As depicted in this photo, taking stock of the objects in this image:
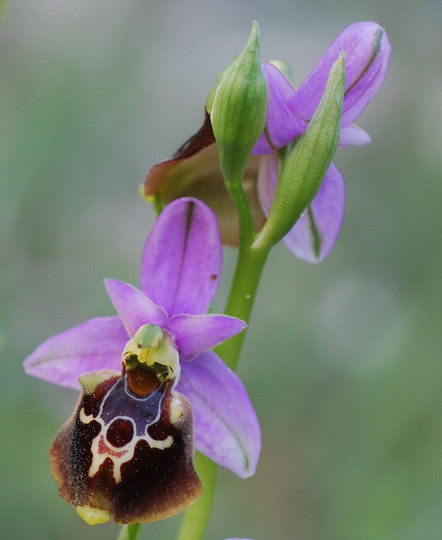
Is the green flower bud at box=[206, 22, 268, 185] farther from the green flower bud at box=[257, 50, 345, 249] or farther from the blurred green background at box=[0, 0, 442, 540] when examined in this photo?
the blurred green background at box=[0, 0, 442, 540]

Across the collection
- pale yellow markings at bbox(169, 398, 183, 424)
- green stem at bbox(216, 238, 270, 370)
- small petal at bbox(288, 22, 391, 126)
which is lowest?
pale yellow markings at bbox(169, 398, 183, 424)

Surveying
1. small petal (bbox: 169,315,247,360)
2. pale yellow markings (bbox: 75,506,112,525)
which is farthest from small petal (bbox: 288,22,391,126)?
pale yellow markings (bbox: 75,506,112,525)

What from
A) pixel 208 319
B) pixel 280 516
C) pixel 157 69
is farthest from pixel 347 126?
pixel 157 69

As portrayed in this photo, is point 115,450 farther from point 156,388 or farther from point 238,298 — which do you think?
point 238,298

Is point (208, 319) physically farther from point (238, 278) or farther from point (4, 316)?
point (4, 316)

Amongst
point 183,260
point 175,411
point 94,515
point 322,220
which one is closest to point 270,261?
point 322,220

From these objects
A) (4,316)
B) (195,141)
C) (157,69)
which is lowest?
(4,316)
